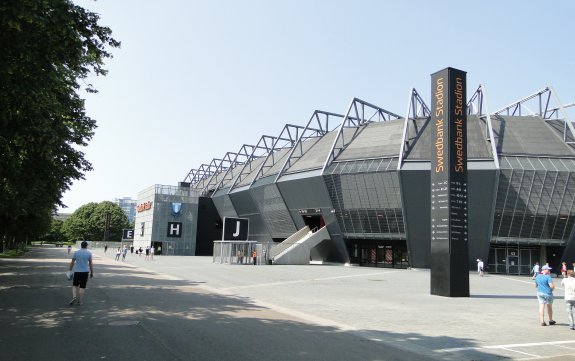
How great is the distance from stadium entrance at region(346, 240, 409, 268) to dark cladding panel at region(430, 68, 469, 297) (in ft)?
85.8

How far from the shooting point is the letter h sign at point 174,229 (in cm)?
6994

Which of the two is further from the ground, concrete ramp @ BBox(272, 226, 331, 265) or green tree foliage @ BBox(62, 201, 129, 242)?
green tree foliage @ BBox(62, 201, 129, 242)

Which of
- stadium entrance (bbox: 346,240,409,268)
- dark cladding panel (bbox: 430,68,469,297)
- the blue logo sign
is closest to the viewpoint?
dark cladding panel (bbox: 430,68,469,297)

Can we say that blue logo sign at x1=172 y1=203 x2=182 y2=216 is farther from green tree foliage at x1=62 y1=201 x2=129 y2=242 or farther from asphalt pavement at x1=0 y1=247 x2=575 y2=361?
green tree foliage at x1=62 y1=201 x2=129 y2=242

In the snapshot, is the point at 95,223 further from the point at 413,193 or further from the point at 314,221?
the point at 413,193

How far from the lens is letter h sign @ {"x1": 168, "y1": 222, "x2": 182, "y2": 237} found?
6994 cm

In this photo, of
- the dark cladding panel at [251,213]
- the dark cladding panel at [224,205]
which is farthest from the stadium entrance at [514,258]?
the dark cladding panel at [224,205]

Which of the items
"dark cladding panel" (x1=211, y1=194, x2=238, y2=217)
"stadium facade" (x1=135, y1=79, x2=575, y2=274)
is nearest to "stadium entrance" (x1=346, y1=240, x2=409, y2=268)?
"stadium facade" (x1=135, y1=79, x2=575, y2=274)

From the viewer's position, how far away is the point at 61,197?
24.3m

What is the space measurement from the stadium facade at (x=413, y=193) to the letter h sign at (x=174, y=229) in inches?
681

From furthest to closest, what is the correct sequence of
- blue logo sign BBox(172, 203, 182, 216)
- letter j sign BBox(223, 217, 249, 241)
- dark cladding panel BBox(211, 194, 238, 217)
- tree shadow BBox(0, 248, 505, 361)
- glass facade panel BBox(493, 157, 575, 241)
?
dark cladding panel BBox(211, 194, 238, 217)
blue logo sign BBox(172, 203, 182, 216)
letter j sign BBox(223, 217, 249, 241)
glass facade panel BBox(493, 157, 575, 241)
tree shadow BBox(0, 248, 505, 361)

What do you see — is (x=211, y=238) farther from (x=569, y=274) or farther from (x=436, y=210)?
(x=569, y=274)

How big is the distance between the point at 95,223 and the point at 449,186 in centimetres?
11962

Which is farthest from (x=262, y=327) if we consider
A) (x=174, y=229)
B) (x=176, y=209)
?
(x=176, y=209)
